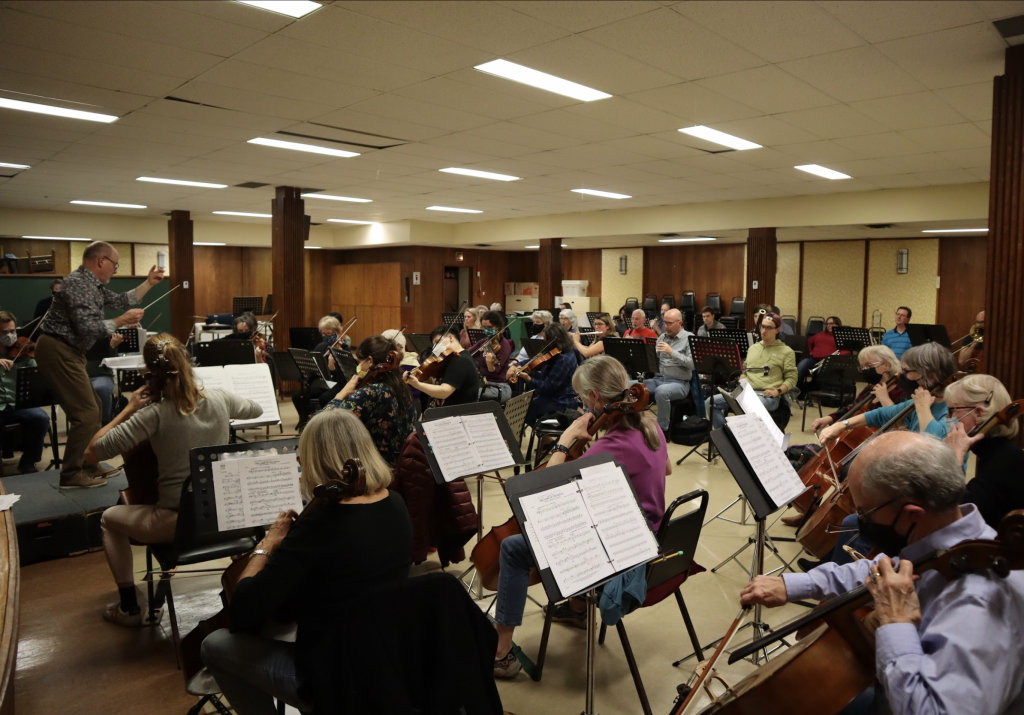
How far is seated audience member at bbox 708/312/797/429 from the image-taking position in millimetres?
5664

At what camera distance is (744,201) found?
10.3m

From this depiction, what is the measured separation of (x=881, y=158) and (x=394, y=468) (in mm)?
5878

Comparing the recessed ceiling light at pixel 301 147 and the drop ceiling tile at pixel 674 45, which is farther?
the recessed ceiling light at pixel 301 147

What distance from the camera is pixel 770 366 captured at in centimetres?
577

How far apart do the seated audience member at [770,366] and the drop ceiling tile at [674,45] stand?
245cm

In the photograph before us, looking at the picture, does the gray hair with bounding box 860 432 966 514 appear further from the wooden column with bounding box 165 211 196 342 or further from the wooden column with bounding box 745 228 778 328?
the wooden column with bounding box 165 211 196 342

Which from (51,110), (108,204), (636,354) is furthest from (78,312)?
(108,204)

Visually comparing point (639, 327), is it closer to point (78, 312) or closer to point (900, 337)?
point (900, 337)

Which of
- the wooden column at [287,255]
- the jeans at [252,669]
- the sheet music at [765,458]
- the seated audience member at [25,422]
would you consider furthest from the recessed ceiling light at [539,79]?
the wooden column at [287,255]

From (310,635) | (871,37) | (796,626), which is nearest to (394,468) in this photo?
(310,635)

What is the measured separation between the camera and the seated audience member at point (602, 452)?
2.60 metres

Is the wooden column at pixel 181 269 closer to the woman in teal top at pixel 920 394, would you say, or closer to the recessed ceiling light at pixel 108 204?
the recessed ceiling light at pixel 108 204

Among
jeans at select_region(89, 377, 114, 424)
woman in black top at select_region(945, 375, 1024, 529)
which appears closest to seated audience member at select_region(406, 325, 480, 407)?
woman in black top at select_region(945, 375, 1024, 529)

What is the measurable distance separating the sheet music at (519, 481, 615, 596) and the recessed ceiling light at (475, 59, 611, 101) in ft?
9.04
